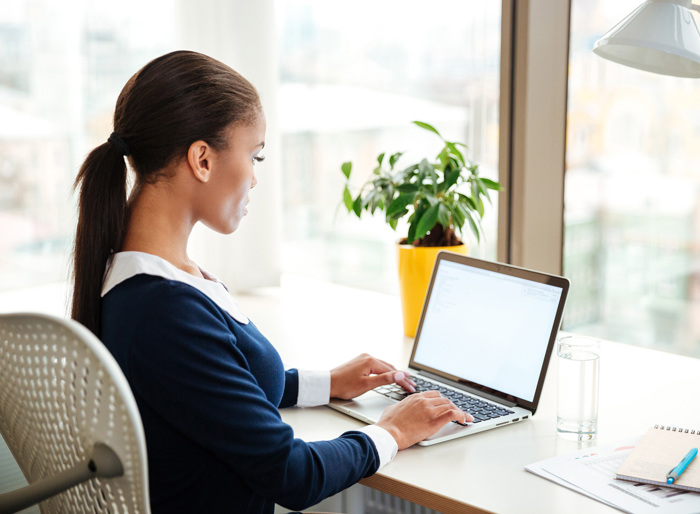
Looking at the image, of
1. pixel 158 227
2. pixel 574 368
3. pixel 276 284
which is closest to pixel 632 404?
pixel 574 368

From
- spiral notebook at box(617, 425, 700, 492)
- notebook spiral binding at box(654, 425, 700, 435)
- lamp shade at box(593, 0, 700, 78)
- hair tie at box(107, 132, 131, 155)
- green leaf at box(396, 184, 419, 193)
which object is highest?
lamp shade at box(593, 0, 700, 78)

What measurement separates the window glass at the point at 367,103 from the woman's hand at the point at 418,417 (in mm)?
954

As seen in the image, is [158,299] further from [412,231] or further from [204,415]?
[412,231]

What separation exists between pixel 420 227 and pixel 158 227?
2.18ft

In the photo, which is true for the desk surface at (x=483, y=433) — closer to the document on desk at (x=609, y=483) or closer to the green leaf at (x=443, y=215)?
the document on desk at (x=609, y=483)

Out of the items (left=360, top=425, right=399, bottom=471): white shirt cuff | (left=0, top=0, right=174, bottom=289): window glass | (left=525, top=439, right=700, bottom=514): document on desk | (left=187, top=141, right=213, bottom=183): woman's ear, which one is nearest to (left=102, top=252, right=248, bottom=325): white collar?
(left=187, top=141, right=213, bottom=183): woman's ear

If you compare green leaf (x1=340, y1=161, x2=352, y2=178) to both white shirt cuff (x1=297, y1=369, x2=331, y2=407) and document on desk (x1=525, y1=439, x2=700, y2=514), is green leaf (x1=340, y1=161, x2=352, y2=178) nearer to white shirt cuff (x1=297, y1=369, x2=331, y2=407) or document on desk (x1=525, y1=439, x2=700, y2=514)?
white shirt cuff (x1=297, y1=369, x2=331, y2=407)

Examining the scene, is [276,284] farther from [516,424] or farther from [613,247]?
[516,424]

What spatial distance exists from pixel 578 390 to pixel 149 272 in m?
0.65

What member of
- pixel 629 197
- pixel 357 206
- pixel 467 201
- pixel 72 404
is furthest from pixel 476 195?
pixel 72 404

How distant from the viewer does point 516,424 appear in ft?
3.96

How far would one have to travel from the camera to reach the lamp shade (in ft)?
3.67

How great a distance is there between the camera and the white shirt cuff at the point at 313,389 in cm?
127

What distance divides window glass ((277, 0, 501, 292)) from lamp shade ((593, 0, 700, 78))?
30.2 inches
